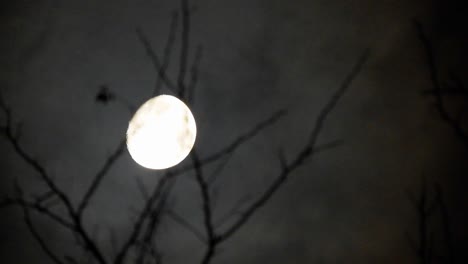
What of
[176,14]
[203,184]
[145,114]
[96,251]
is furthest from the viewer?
[176,14]

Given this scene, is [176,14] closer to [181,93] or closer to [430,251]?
[181,93]

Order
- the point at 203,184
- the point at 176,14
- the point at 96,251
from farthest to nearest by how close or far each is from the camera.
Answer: the point at 176,14, the point at 203,184, the point at 96,251

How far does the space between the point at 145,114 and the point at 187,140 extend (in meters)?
0.30

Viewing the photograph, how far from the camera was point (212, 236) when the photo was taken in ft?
7.31

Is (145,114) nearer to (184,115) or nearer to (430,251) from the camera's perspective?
(184,115)

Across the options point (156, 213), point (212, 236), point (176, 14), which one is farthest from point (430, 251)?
point (176, 14)

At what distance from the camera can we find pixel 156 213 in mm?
2707

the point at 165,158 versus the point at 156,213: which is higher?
the point at 165,158

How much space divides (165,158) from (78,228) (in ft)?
2.21

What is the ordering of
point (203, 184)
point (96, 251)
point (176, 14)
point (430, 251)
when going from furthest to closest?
1. point (176, 14)
2. point (430, 251)
3. point (203, 184)
4. point (96, 251)

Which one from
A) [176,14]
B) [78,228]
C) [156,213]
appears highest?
[176,14]

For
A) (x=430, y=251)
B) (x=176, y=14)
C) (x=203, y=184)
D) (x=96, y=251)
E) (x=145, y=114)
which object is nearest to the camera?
(x=96, y=251)

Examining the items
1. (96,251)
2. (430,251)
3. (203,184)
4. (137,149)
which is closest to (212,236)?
(203,184)

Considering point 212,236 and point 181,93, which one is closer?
point 212,236
